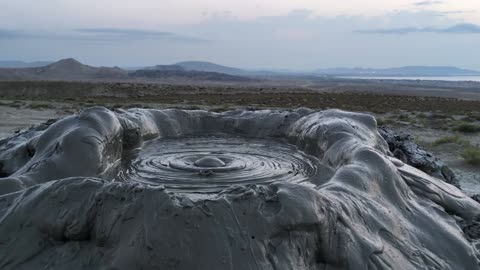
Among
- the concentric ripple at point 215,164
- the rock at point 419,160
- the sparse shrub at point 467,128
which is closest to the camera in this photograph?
the concentric ripple at point 215,164

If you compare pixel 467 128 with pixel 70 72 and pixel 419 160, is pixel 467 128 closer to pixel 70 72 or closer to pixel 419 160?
pixel 419 160

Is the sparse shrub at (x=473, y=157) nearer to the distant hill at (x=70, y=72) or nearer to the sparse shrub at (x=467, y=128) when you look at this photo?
the sparse shrub at (x=467, y=128)

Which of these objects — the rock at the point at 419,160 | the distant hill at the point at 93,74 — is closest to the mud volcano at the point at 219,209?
the rock at the point at 419,160

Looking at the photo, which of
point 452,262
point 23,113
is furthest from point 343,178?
point 23,113

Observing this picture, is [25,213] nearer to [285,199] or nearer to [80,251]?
[80,251]

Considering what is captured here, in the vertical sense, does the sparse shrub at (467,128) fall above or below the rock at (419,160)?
below
